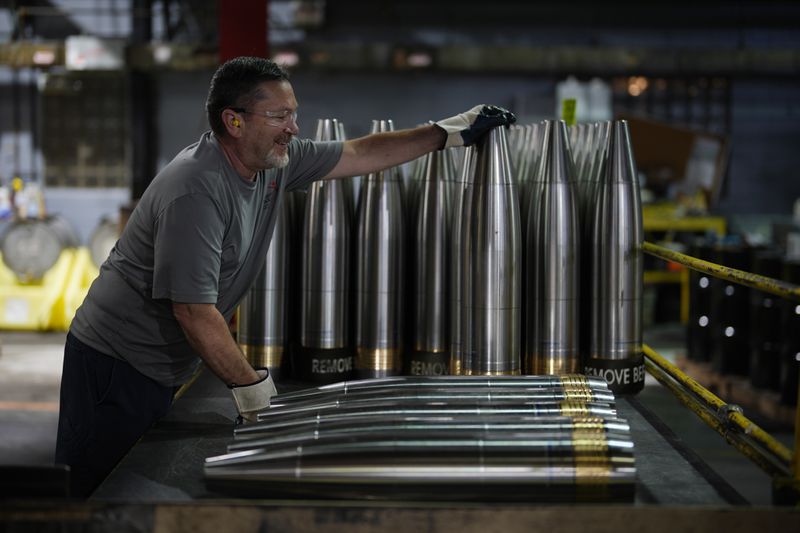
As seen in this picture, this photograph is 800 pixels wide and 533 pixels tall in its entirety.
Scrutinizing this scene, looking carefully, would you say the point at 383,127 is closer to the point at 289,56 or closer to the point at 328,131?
the point at 328,131

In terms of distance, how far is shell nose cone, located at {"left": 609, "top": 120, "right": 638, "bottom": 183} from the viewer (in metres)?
2.15

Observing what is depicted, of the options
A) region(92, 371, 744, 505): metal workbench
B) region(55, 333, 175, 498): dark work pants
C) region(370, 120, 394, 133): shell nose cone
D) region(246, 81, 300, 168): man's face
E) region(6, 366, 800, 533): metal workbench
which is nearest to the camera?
region(6, 366, 800, 533): metal workbench

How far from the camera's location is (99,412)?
7.02ft

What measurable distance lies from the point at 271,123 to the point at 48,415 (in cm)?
466

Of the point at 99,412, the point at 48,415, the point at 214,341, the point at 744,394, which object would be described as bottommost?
the point at 48,415

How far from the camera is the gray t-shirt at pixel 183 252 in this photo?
5.74ft

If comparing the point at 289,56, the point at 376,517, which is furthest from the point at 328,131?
the point at 289,56

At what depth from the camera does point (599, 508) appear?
4.11 ft

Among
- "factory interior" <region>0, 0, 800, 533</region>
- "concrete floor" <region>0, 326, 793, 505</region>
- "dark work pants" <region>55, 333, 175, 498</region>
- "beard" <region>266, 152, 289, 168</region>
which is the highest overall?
"beard" <region>266, 152, 289, 168</region>

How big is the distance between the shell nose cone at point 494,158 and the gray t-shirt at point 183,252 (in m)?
0.37

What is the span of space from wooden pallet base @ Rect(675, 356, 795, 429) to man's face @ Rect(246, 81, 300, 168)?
14.1ft

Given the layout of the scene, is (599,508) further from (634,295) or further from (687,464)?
(634,295)

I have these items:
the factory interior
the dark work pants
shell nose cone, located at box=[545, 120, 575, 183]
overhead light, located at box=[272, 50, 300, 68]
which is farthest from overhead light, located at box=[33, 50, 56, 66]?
shell nose cone, located at box=[545, 120, 575, 183]

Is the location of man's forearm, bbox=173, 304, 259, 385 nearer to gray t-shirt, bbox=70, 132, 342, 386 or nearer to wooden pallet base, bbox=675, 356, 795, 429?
gray t-shirt, bbox=70, 132, 342, 386
